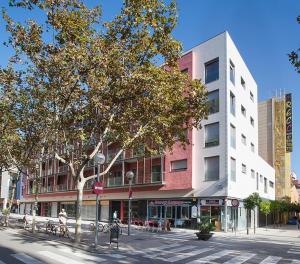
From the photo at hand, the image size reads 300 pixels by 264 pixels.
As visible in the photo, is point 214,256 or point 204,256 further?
point 214,256

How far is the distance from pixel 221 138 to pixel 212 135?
135 centimetres

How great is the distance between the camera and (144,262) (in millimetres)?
15203

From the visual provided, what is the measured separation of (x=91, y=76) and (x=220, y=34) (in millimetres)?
23370

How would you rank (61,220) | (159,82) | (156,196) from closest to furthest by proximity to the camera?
1. (159,82)
2. (61,220)
3. (156,196)

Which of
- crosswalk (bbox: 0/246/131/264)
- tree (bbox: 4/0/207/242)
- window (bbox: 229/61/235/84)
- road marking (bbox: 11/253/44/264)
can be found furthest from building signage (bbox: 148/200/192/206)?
road marking (bbox: 11/253/44/264)

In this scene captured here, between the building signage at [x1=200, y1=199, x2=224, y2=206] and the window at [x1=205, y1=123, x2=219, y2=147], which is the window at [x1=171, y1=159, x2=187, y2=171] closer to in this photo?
the window at [x1=205, y1=123, x2=219, y2=147]

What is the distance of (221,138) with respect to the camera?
37.8 m

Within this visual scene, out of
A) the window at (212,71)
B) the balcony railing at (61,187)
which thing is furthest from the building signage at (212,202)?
the balcony railing at (61,187)

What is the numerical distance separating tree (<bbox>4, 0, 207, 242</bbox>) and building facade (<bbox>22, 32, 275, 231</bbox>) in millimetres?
15993

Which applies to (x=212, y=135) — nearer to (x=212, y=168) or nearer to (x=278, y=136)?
(x=212, y=168)

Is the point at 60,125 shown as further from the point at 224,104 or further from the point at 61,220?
the point at 224,104

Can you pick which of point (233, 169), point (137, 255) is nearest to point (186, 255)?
point (137, 255)

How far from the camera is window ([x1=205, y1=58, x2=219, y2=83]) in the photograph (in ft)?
130

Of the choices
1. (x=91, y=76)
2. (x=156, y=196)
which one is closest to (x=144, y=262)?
(x=91, y=76)
